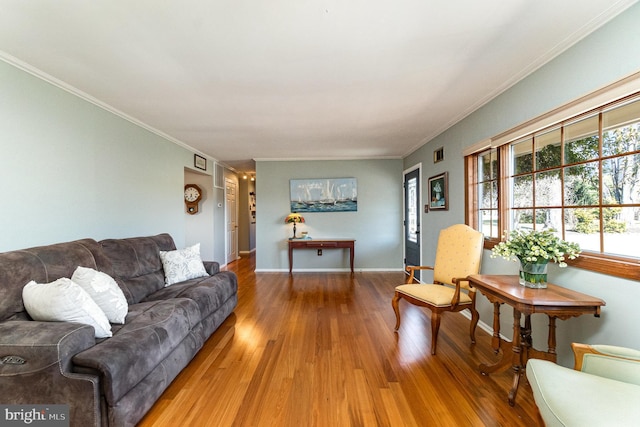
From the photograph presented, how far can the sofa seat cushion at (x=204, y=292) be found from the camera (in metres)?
2.31

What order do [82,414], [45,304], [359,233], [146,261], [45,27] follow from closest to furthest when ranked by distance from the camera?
[82,414] < [45,304] < [45,27] < [146,261] < [359,233]

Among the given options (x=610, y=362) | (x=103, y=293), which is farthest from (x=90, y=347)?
(x=610, y=362)

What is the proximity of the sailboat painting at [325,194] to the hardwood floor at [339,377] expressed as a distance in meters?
2.49

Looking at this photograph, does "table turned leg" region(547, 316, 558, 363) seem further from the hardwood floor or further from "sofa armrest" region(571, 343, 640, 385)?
"sofa armrest" region(571, 343, 640, 385)

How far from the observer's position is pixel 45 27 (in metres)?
1.59

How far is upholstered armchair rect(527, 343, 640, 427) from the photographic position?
0.91 meters

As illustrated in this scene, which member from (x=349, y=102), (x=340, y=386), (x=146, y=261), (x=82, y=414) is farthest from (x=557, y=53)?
(x=146, y=261)

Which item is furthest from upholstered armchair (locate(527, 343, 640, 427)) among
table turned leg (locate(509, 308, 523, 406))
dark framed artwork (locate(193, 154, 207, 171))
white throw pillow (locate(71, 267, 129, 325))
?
dark framed artwork (locate(193, 154, 207, 171))

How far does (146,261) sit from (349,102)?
2647mm

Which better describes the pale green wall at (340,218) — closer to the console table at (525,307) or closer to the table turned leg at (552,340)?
the console table at (525,307)

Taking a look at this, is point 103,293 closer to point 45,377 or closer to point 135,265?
point 45,377

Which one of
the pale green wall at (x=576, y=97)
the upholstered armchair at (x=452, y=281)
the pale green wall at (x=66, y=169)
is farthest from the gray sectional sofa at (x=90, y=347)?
the pale green wall at (x=576, y=97)

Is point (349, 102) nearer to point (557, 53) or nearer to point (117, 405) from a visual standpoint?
point (557, 53)

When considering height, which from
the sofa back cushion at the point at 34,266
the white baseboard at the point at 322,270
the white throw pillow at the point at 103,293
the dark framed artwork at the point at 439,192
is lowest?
the white baseboard at the point at 322,270
